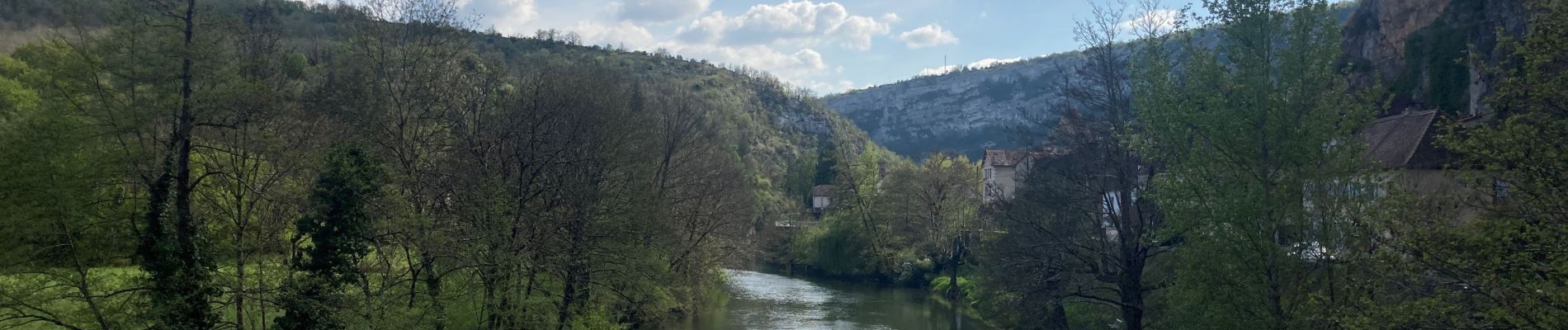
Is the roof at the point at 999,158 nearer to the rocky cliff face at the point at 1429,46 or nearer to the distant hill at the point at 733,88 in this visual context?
the distant hill at the point at 733,88

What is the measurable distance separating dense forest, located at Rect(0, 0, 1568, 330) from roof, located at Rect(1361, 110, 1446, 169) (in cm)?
13

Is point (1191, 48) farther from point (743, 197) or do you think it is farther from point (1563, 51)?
point (743, 197)

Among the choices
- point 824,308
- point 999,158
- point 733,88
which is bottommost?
point 824,308

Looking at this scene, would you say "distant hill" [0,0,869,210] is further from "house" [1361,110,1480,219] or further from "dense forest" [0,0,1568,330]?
"house" [1361,110,1480,219]

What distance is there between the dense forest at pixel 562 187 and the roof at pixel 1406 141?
5.1 inches

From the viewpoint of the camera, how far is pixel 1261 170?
1473 cm

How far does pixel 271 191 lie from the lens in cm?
1811

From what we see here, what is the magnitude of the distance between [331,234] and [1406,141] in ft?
91.6

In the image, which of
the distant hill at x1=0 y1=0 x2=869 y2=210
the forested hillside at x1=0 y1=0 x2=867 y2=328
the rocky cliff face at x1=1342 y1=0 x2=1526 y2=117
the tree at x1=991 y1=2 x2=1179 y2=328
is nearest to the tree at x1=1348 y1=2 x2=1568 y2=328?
the tree at x1=991 y1=2 x2=1179 y2=328

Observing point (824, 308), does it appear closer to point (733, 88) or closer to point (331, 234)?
point (331, 234)

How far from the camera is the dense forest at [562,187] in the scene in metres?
11.1

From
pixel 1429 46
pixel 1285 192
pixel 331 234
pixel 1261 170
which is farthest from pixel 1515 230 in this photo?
pixel 1429 46

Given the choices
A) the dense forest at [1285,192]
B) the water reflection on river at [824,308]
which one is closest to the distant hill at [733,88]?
the water reflection on river at [824,308]

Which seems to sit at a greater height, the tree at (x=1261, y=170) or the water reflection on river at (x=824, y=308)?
the tree at (x=1261, y=170)
